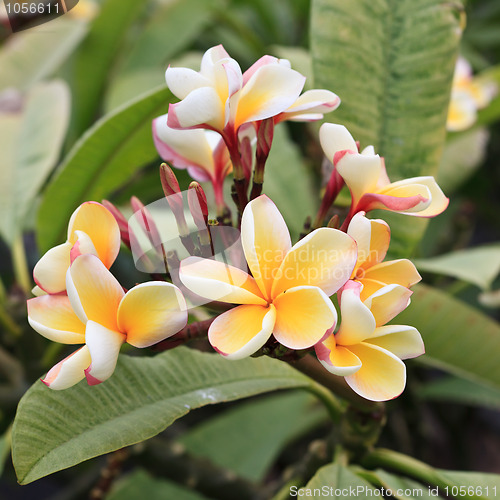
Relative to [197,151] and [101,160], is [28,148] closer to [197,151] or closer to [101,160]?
[101,160]

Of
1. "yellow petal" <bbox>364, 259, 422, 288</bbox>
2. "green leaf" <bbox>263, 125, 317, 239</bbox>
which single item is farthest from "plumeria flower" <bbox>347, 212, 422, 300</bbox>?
"green leaf" <bbox>263, 125, 317, 239</bbox>

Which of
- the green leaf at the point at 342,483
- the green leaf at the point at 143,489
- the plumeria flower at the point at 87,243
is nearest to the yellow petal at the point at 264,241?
the plumeria flower at the point at 87,243

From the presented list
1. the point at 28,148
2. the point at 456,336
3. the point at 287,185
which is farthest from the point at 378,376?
the point at 28,148

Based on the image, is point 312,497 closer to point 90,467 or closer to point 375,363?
point 375,363

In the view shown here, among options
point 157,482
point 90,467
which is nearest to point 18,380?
point 157,482

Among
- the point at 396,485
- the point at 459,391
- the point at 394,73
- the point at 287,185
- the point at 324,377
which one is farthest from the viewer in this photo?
the point at 459,391
